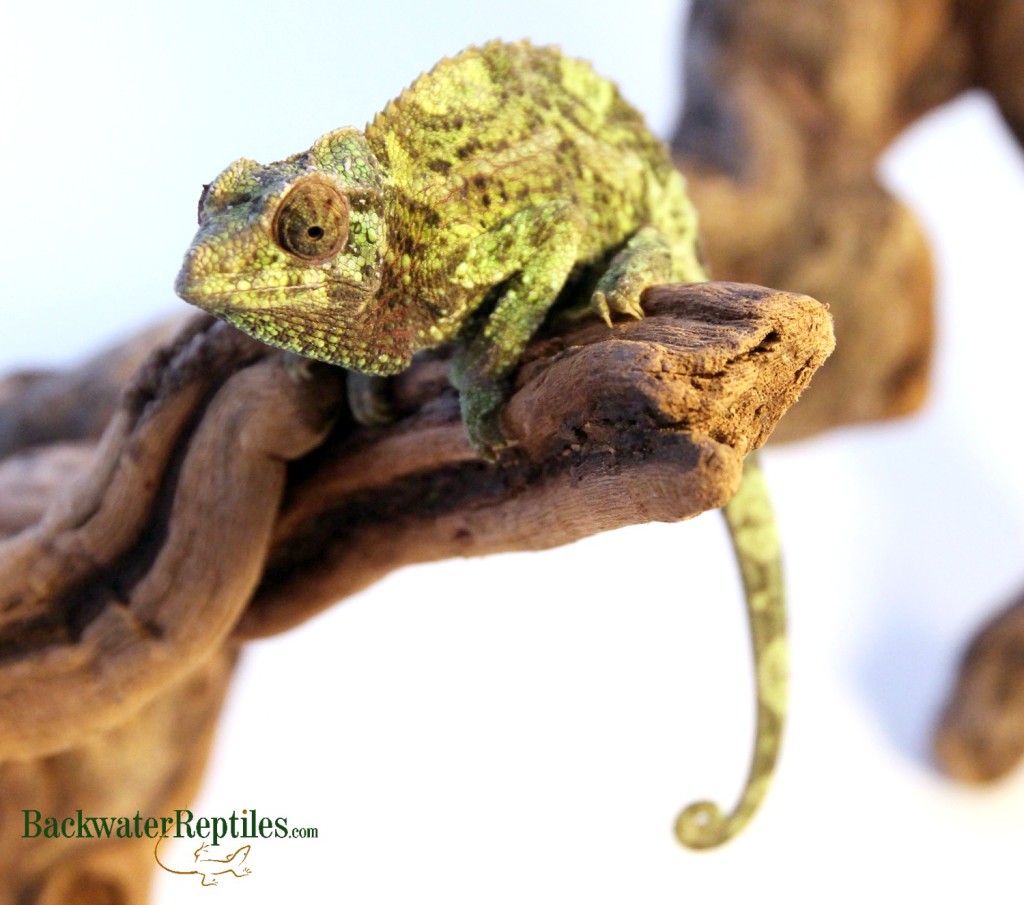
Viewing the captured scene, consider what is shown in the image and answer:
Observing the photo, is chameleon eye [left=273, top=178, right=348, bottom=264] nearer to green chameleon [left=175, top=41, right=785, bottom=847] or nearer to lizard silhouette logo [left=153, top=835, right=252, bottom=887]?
green chameleon [left=175, top=41, right=785, bottom=847]

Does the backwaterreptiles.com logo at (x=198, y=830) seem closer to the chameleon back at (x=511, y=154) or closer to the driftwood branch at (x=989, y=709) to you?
the chameleon back at (x=511, y=154)

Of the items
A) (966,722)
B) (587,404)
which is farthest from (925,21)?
(587,404)

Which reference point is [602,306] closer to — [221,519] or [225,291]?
[225,291]

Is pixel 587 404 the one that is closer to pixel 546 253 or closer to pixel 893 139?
pixel 546 253

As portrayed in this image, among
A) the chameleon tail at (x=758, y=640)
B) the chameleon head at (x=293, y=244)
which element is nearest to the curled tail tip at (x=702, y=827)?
Result: the chameleon tail at (x=758, y=640)

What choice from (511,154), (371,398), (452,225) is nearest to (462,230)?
(452,225)
